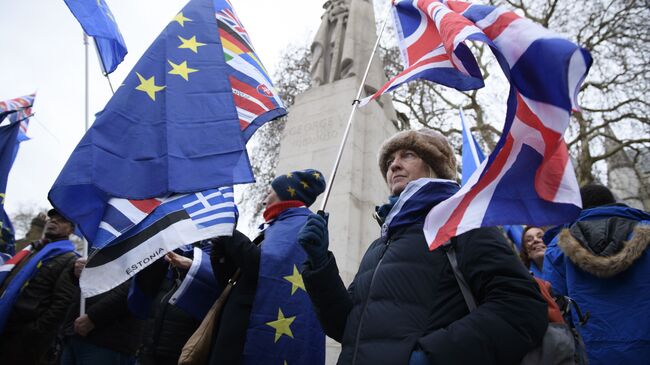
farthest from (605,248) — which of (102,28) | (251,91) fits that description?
(102,28)

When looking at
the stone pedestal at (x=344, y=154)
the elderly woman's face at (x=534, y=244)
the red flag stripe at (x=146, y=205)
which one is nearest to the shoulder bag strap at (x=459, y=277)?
the red flag stripe at (x=146, y=205)

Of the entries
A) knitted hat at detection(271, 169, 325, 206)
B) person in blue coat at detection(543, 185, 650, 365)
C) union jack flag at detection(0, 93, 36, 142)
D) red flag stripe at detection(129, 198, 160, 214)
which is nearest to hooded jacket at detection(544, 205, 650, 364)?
person in blue coat at detection(543, 185, 650, 365)

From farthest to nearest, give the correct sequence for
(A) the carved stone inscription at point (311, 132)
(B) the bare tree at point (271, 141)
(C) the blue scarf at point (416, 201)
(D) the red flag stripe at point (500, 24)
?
(B) the bare tree at point (271, 141) → (A) the carved stone inscription at point (311, 132) → (C) the blue scarf at point (416, 201) → (D) the red flag stripe at point (500, 24)

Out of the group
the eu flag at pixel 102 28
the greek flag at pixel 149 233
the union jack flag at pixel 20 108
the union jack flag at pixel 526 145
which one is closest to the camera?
the union jack flag at pixel 526 145

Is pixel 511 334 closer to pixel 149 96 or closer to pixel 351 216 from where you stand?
pixel 149 96

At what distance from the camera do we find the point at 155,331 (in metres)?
3.01

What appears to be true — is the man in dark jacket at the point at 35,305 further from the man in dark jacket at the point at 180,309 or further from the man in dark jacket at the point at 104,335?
the man in dark jacket at the point at 180,309

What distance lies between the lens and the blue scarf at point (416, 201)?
1.93m

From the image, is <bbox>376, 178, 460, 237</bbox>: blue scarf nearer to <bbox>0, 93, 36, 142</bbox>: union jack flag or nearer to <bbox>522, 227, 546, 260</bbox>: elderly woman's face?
<bbox>522, 227, 546, 260</bbox>: elderly woman's face

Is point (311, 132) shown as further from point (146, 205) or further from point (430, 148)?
point (430, 148)

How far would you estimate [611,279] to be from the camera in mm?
2467

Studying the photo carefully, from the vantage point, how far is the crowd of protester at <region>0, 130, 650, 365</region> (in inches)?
61.7

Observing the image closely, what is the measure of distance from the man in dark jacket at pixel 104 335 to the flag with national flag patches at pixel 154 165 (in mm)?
1006

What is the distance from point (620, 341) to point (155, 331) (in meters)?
2.45
